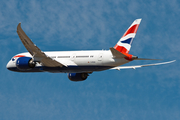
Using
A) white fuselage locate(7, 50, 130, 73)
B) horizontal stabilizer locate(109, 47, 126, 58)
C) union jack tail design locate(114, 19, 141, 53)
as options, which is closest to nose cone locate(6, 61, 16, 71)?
white fuselage locate(7, 50, 130, 73)

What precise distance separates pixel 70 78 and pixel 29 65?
357 inches

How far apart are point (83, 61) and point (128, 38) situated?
669 centimetres

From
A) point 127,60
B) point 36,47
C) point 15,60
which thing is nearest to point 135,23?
point 127,60

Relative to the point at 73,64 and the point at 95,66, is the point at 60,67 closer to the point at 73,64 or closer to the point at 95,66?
the point at 73,64

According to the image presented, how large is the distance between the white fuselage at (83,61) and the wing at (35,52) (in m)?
1.13

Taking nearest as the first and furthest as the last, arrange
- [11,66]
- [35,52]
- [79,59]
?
[35,52]
[79,59]
[11,66]

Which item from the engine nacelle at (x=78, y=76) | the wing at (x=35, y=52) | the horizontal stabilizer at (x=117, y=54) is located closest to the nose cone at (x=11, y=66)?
the wing at (x=35, y=52)

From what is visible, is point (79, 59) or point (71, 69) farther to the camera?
point (71, 69)

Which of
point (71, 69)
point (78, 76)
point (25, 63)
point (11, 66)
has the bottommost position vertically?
point (71, 69)

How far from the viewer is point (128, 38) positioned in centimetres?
4856

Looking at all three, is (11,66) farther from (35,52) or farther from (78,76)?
(78,76)

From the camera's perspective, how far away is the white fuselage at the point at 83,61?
156ft

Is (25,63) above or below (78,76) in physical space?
above

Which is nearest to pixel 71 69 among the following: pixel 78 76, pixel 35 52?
pixel 35 52
